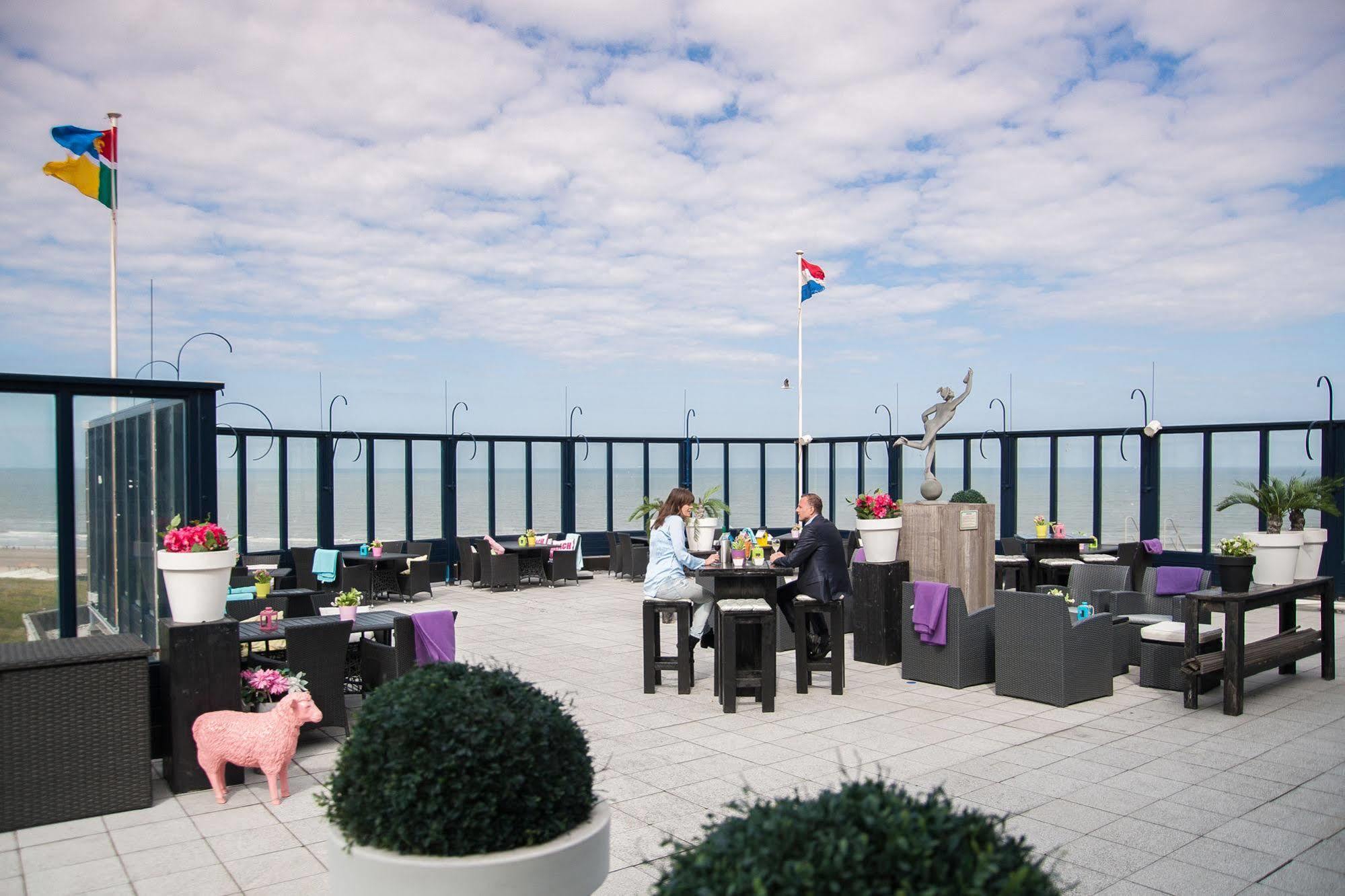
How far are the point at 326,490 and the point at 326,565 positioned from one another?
7.34ft

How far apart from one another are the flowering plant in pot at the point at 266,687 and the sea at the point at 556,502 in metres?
1.34

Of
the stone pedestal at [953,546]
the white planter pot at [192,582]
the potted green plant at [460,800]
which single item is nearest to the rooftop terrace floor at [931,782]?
the potted green plant at [460,800]

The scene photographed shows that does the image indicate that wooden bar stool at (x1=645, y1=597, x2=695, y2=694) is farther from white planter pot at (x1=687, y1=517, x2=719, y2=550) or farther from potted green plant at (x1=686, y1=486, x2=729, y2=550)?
white planter pot at (x1=687, y1=517, x2=719, y2=550)

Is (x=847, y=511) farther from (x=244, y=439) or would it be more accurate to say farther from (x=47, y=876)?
(x=47, y=876)

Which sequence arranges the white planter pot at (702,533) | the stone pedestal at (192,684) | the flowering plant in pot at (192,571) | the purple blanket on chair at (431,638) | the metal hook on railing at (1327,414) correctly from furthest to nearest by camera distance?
the white planter pot at (702,533) → the metal hook on railing at (1327,414) → the purple blanket on chair at (431,638) → the flowering plant in pot at (192,571) → the stone pedestal at (192,684)

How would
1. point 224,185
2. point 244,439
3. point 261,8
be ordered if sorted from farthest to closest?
point 244,439, point 224,185, point 261,8

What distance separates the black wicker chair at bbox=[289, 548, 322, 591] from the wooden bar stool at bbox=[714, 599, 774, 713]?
7.32m

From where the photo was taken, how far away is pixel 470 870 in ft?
6.66

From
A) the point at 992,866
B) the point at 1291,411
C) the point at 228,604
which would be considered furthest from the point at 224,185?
the point at 1291,411

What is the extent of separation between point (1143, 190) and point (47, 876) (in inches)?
487

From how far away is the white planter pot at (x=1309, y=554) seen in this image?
7.23 m

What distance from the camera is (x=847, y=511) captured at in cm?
1888

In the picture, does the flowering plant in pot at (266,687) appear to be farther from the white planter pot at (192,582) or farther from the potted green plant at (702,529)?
the potted green plant at (702,529)

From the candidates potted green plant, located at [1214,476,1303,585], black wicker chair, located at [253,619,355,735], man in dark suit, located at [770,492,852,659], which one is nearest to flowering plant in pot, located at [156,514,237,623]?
black wicker chair, located at [253,619,355,735]
